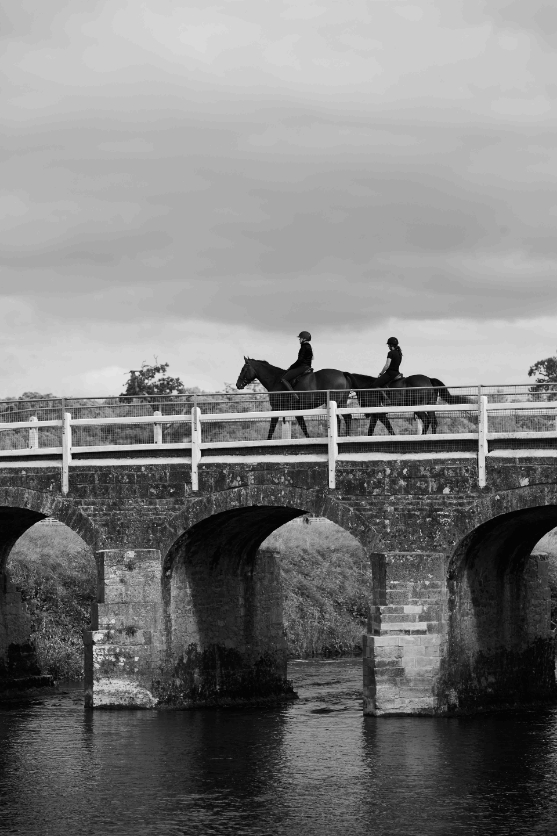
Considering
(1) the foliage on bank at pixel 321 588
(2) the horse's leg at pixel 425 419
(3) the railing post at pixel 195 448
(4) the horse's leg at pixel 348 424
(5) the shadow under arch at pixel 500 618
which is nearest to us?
A: (5) the shadow under arch at pixel 500 618

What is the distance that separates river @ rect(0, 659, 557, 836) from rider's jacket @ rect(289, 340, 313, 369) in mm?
7454

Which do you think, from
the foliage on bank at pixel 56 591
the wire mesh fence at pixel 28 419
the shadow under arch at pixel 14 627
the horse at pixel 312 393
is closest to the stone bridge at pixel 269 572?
the wire mesh fence at pixel 28 419

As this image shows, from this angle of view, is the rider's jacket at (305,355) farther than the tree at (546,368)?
No

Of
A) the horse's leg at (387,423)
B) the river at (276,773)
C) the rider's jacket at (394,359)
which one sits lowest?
the river at (276,773)

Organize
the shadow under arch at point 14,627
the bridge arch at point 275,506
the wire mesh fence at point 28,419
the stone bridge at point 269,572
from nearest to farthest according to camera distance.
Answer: the stone bridge at point 269,572 → the bridge arch at point 275,506 → the wire mesh fence at point 28,419 → the shadow under arch at point 14,627

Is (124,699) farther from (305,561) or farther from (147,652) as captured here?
(305,561)

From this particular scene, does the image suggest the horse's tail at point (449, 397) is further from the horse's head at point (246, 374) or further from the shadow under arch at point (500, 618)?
the horse's head at point (246, 374)

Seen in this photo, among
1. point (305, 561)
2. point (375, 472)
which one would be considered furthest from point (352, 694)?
point (305, 561)

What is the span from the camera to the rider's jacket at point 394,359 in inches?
1167

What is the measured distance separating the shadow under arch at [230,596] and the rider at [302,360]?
289 centimetres

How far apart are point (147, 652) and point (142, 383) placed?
100 feet

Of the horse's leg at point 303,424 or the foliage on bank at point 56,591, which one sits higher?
the horse's leg at point 303,424

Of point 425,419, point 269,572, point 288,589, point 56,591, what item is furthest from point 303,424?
point 288,589

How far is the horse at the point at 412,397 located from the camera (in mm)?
28156
